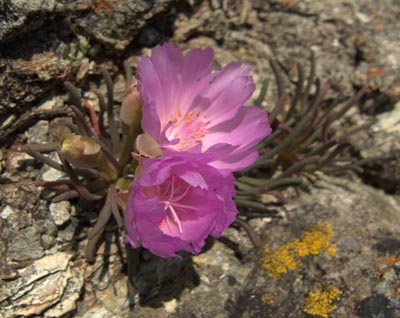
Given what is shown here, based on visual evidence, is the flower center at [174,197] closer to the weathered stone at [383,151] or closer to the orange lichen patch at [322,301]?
the orange lichen patch at [322,301]

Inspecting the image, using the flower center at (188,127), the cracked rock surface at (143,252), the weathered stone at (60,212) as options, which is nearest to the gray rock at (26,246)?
the cracked rock surface at (143,252)

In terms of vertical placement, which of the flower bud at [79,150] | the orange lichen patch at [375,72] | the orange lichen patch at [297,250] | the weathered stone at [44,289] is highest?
→ the flower bud at [79,150]

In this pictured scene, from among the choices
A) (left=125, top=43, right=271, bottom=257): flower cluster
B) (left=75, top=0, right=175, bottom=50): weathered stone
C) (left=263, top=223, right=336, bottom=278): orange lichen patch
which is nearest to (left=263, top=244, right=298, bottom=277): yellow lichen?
(left=263, top=223, right=336, bottom=278): orange lichen patch

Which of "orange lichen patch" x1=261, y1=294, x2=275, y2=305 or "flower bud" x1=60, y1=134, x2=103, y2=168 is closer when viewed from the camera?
"flower bud" x1=60, y1=134, x2=103, y2=168

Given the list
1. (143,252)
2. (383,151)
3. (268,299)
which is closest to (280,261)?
(268,299)

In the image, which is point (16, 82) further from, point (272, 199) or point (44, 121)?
point (272, 199)

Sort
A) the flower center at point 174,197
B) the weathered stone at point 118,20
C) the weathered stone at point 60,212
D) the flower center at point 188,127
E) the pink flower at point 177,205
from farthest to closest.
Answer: the weathered stone at point 118,20 < the weathered stone at point 60,212 < the flower center at point 188,127 < the flower center at point 174,197 < the pink flower at point 177,205

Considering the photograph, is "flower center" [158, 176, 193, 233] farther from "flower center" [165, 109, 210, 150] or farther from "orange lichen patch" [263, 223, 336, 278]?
"orange lichen patch" [263, 223, 336, 278]

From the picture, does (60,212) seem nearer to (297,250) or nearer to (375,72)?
(297,250)

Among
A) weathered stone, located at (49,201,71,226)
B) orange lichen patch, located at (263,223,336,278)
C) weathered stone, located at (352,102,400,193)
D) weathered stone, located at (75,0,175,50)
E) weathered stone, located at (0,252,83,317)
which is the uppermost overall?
weathered stone, located at (75,0,175,50)
